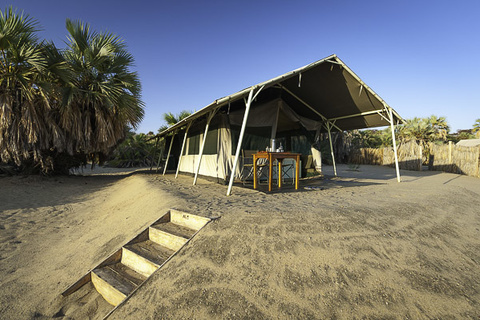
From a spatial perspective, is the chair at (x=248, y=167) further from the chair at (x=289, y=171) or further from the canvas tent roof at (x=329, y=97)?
the canvas tent roof at (x=329, y=97)

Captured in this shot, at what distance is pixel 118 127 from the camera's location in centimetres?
864

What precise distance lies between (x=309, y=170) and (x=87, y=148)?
8756mm

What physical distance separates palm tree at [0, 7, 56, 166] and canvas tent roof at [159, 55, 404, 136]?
4569mm

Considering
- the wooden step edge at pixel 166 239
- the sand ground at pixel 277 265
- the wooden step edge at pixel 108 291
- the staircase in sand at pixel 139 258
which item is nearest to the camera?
the sand ground at pixel 277 265

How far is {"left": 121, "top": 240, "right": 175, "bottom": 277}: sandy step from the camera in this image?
238 cm

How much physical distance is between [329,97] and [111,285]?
311 inches

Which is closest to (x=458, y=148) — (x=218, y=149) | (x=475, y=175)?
(x=475, y=175)

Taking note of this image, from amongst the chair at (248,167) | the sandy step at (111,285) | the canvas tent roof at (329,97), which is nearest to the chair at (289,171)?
the chair at (248,167)

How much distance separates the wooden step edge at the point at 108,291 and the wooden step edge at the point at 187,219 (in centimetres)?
107

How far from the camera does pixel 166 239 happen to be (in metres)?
2.78

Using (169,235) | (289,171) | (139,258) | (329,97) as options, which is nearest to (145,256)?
(139,258)

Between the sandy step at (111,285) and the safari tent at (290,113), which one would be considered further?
the safari tent at (290,113)

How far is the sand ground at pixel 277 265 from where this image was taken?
1716mm

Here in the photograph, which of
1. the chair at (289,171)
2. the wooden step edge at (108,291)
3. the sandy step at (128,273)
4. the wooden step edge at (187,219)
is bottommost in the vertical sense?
the wooden step edge at (108,291)
